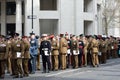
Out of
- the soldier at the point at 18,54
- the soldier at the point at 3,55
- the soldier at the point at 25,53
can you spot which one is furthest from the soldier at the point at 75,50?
the soldier at the point at 3,55

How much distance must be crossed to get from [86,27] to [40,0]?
851cm

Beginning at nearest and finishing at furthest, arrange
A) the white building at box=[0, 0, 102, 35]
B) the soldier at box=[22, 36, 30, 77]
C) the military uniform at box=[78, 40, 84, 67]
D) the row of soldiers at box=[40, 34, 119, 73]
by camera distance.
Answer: the soldier at box=[22, 36, 30, 77], the row of soldiers at box=[40, 34, 119, 73], the military uniform at box=[78, 40, 84, 67], the white building at box=[0, 0, 102, 35]

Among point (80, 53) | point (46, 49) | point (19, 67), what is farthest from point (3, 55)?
point (80, 53)

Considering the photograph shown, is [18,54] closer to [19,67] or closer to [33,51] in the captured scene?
[19,67]

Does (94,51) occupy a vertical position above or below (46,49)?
below

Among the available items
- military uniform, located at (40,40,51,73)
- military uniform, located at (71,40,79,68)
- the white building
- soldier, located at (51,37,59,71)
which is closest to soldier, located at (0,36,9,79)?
military uniform, located at (40,40,51,73)

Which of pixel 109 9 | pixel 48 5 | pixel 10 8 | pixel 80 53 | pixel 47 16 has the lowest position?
pixel 80 53

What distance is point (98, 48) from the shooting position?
27594 millimetres

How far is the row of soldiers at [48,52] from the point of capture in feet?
62.5

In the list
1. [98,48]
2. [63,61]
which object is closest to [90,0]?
[98,48]

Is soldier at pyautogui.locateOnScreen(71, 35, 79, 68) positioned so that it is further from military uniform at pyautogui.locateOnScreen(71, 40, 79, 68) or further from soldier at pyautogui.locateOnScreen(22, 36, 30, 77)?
soldier at pyautogui.locateOnScreen(22, 36, 30, 77)

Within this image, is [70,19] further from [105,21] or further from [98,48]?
[98,48]

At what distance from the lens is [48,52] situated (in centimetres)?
2109

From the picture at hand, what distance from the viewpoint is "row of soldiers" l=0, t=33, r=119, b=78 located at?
1905 cm
